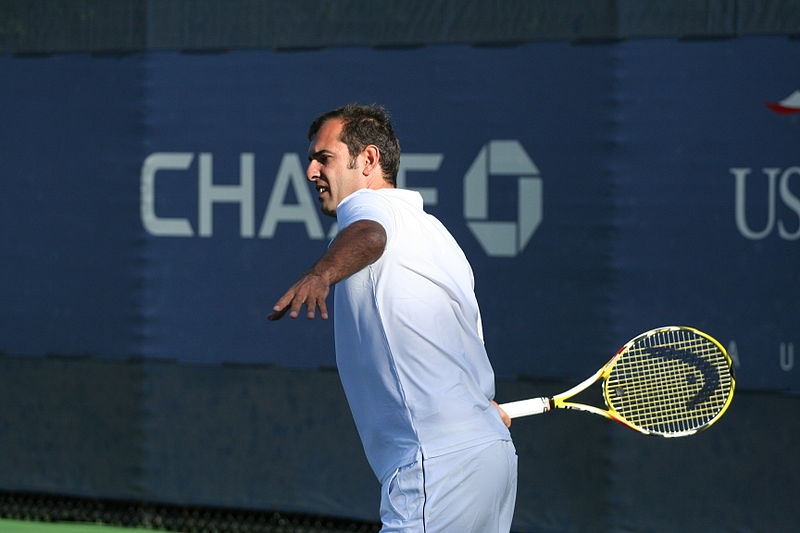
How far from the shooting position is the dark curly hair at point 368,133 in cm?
317

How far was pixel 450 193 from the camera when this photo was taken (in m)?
5.61

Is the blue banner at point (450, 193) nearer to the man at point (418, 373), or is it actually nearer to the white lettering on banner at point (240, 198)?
the white lettering on banner at point (240, 198)

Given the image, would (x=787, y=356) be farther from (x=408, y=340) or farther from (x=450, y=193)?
(x=408, y=340)

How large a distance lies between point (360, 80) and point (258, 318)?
1.06 m

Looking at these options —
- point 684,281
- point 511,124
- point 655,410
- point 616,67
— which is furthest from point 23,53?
point 655,410

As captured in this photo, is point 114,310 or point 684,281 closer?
point 684,281

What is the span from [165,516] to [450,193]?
1.87 metres

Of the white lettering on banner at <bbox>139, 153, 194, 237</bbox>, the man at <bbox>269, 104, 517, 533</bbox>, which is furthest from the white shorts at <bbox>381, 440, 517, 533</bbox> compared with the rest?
the white lettering on banner at <bbox>139, 153, 194, 237</bbox>

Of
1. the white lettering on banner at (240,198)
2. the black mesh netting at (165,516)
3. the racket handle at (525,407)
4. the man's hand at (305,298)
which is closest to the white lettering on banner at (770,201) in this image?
the white lettering on banner at (240,198)

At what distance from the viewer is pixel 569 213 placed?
548cm

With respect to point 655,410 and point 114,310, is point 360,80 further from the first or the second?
point 655,410

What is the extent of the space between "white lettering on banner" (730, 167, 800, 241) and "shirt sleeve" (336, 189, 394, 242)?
2.64 m

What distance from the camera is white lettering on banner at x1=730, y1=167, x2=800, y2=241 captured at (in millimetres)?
5254

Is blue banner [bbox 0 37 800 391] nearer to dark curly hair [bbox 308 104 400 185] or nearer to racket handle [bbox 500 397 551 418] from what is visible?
racket handle [bbox 500 397 551 418]
